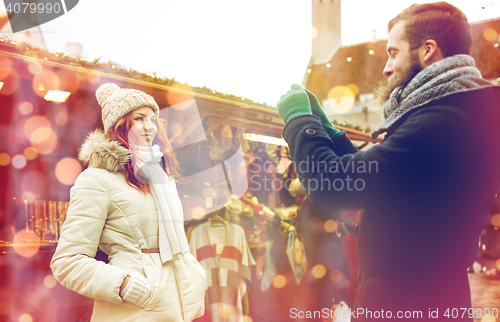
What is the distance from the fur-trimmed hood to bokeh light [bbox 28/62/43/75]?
1109 millimetres

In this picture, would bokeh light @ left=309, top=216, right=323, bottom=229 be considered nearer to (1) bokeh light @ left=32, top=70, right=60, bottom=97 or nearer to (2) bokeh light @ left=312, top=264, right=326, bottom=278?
(2) bokeh light @ left=312, top=264, right=326, bottom=278

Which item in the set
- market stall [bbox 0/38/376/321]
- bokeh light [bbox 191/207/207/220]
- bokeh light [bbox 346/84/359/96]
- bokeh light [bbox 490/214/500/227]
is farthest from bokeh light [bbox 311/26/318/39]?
bokeh light [bbox 191/207/207/220]

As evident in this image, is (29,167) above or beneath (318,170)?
above

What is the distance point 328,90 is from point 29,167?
10.3m

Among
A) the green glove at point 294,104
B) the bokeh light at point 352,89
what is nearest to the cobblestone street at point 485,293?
the green glove at point 294,104

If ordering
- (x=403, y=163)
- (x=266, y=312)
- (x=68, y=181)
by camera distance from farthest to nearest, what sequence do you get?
(x=266, y=312)
(x=68, y=181)
(x=403, y=163)

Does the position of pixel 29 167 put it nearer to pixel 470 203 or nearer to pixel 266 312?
pixel 266 312

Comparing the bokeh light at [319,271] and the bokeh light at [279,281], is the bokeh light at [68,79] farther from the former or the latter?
the bokeh light at [319,271]

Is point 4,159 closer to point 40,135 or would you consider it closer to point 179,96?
point 40,135

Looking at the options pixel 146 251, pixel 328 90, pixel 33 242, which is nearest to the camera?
pixel 146 251

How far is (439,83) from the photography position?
0.79 m

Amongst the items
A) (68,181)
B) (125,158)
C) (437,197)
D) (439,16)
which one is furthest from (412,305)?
(68,181)

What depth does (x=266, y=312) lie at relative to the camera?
3463 mm

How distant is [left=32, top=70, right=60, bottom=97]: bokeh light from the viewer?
218 centimetres
